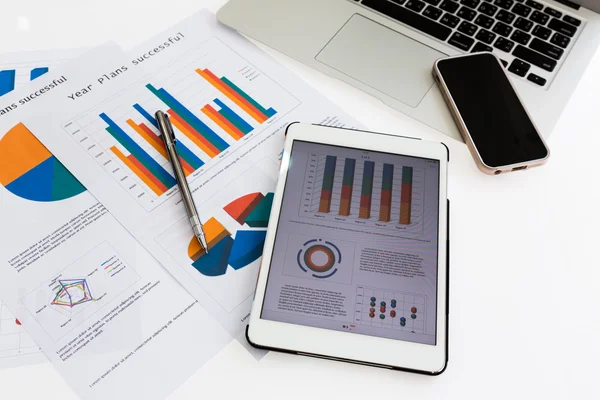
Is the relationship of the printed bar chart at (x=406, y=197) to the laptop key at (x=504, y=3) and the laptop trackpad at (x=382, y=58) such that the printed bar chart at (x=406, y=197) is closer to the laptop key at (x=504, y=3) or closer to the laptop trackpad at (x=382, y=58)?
the laptop trackpad at (x=382, y=58)

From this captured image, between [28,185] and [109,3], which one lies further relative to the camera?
[109,3]

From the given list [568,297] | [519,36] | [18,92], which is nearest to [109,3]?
[18,92]

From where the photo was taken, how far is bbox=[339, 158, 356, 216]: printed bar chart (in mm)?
495

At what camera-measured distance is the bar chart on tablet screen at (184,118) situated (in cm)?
53

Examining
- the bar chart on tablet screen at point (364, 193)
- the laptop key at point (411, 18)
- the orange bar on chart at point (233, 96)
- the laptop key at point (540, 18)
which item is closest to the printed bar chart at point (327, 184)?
the bar chart on tablet screen at point (364, 193)

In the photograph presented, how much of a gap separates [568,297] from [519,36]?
1.06 ft

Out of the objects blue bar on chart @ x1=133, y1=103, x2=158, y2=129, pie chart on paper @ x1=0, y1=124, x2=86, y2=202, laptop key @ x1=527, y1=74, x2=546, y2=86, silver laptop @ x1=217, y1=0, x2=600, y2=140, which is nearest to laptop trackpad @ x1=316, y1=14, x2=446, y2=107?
silver laptop @ x1=217, y1=0, x2=600, y2=140

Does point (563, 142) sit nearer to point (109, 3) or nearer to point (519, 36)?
point (519, 36)

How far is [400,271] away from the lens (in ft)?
1.52

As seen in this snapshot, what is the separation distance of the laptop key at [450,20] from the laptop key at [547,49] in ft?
0.31

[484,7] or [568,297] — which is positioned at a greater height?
[484,7]

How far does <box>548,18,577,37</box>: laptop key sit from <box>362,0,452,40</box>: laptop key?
0.13 metres

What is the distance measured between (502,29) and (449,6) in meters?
0.07

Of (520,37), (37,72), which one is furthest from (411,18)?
(37,72)
